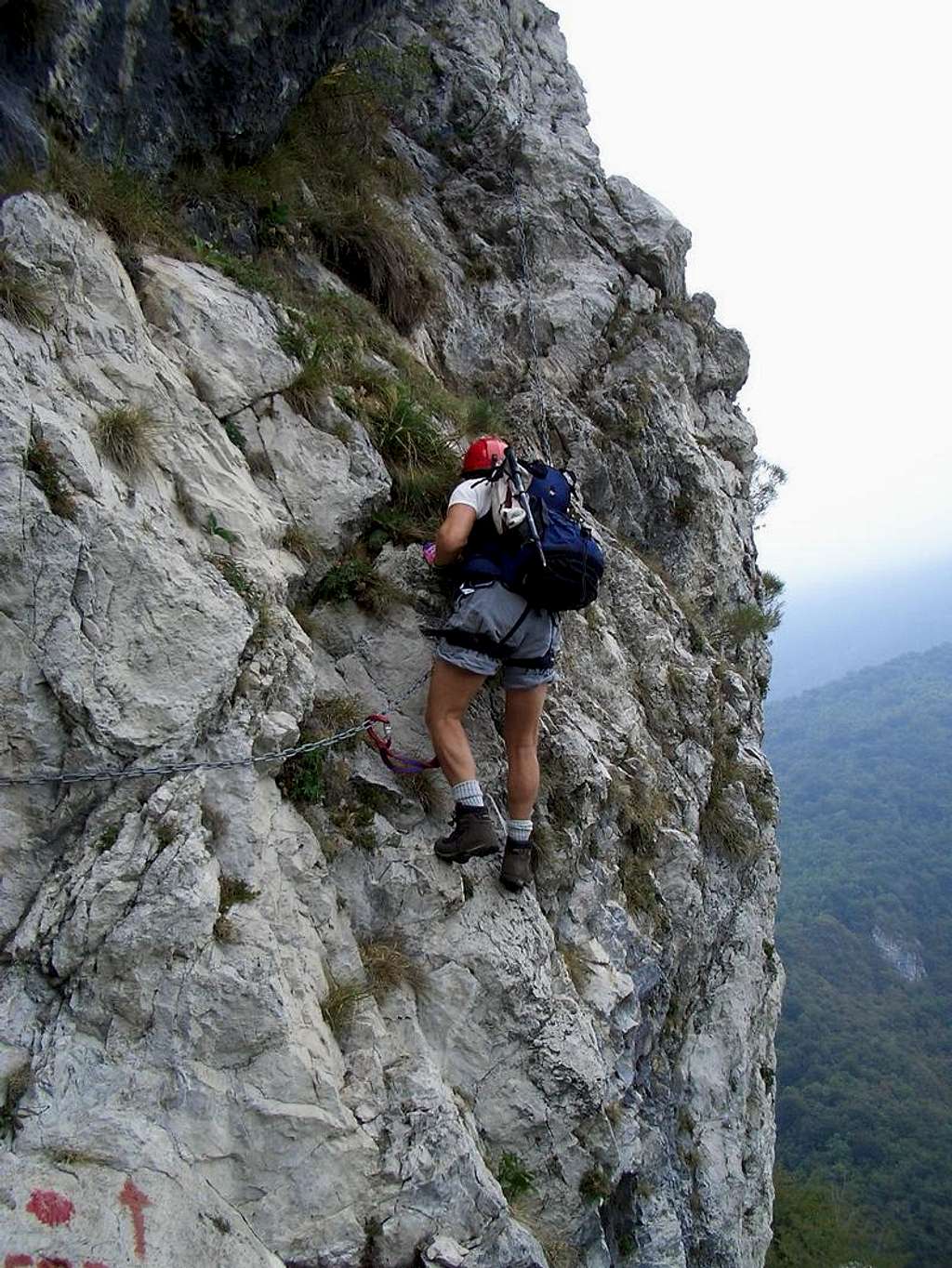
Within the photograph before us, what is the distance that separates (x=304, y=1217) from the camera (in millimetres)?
4199

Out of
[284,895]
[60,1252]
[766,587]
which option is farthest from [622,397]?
[60,1252]

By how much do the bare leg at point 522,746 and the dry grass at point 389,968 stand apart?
4.29 ft

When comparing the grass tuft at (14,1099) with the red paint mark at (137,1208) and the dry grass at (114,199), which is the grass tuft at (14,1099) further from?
the dry grass at (114,199)

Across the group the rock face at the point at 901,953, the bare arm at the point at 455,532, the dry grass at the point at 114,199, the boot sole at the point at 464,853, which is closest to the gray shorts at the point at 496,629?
the bare arm at the point at 455,532

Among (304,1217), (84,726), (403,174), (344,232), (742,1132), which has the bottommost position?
(742,1132)

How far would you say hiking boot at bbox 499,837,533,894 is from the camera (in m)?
5.96

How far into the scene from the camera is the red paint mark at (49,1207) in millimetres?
3564

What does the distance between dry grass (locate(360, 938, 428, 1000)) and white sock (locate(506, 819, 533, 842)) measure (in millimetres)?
1177

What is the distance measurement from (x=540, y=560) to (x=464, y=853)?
2.18m

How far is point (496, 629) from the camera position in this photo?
5789mm

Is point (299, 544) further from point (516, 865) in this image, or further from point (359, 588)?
point (516, 865)

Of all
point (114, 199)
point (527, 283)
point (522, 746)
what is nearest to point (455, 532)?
point (522, 746)

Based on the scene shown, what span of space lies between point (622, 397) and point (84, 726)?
9.33m

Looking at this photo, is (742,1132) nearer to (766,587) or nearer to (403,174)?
(766,587)
